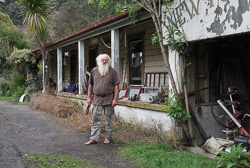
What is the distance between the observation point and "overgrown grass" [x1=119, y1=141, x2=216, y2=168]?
12.8 ft

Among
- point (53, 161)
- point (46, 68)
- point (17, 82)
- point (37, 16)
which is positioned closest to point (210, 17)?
point (53, 161)

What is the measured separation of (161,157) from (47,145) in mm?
2272

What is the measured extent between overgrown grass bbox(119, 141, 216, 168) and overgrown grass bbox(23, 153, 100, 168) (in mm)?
766

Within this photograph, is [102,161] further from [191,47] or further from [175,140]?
[191,47]

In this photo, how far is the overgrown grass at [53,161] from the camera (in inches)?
152

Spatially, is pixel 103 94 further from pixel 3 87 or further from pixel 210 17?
pixel 3 87

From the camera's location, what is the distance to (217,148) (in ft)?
15.1

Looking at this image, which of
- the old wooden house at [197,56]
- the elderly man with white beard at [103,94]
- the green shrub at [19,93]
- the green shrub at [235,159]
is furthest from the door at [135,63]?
the green shrub at [19,93]

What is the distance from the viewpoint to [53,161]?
4070 millimetres

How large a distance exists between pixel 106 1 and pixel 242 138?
12.0ft

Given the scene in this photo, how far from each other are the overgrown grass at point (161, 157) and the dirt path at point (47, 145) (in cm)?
21

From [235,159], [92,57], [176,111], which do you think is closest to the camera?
[235,159]

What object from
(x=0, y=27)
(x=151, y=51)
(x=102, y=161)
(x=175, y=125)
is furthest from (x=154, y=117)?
(x=0, y=27)

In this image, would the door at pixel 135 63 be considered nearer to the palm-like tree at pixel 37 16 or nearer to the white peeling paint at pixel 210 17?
the white peeling paint at pixel 210 17
